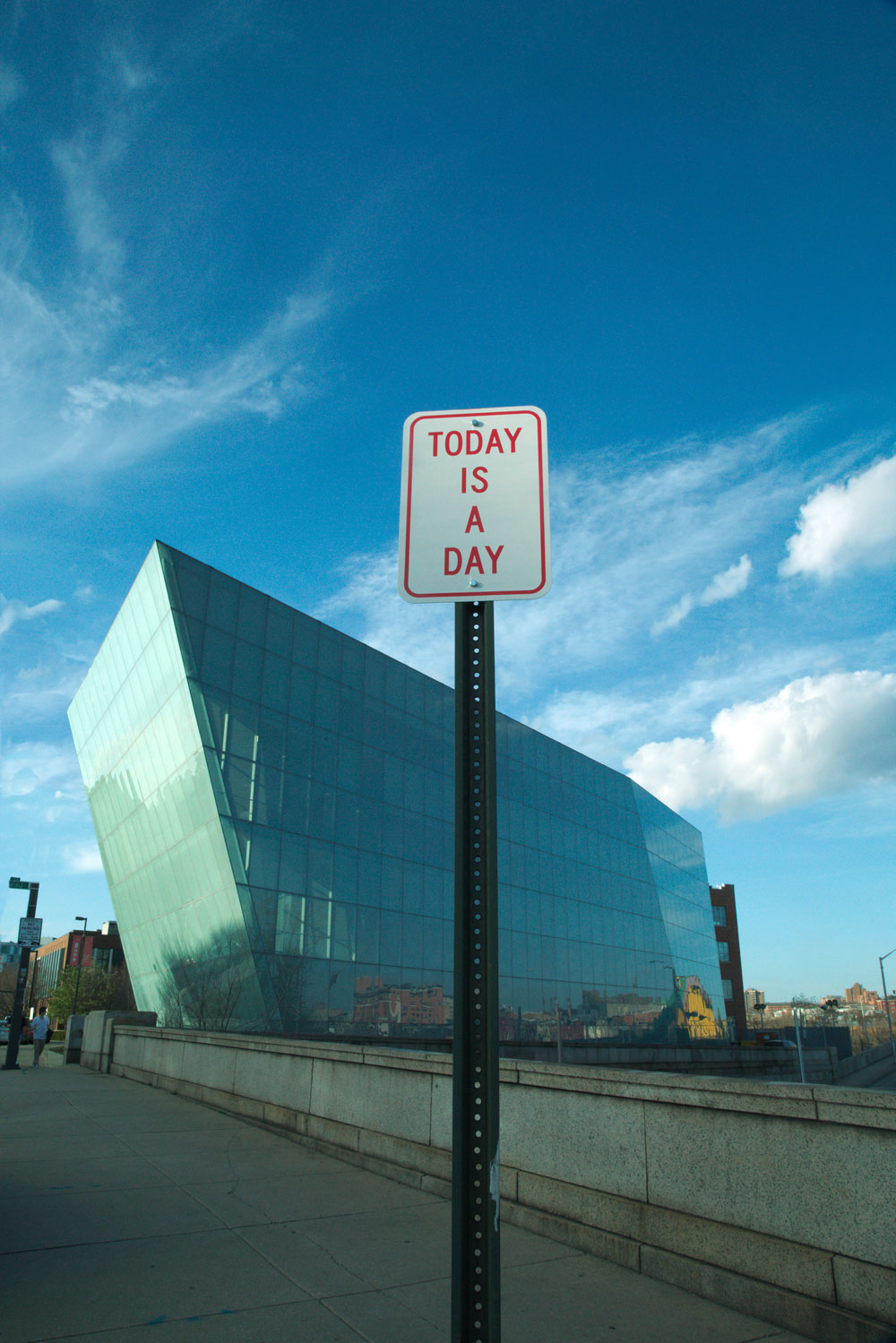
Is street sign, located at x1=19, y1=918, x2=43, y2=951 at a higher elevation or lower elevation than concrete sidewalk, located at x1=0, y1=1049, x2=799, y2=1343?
higher

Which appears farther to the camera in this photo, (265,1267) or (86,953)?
(86,953)

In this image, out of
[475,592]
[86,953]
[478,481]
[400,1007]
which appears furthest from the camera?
[86,953]

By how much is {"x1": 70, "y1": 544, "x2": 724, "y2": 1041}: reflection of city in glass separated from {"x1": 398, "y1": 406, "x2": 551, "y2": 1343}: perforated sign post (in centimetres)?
2819

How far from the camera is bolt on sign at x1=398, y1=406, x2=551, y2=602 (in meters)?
2.70

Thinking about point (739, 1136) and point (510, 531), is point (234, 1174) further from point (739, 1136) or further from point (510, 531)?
point (510, 531)

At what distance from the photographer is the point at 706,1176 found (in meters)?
5.55

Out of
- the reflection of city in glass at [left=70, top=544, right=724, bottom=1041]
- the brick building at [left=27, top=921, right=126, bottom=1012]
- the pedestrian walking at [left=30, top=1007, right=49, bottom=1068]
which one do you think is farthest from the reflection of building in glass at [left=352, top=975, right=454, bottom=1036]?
the brick building at [left=27, top=921, right=126, bottom=1012]

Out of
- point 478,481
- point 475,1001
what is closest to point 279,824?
point 478,481

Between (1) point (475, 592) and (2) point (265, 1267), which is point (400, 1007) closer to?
(2) point (265, 1267)

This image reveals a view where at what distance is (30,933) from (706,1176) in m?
26.7

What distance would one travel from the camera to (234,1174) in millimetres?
8438

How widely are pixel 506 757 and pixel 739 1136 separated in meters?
45.9

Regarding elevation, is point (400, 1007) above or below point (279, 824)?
below

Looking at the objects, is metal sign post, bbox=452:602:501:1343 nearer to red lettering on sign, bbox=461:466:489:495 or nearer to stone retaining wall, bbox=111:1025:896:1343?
red lettering on sign, bbox=461:466:489:495
